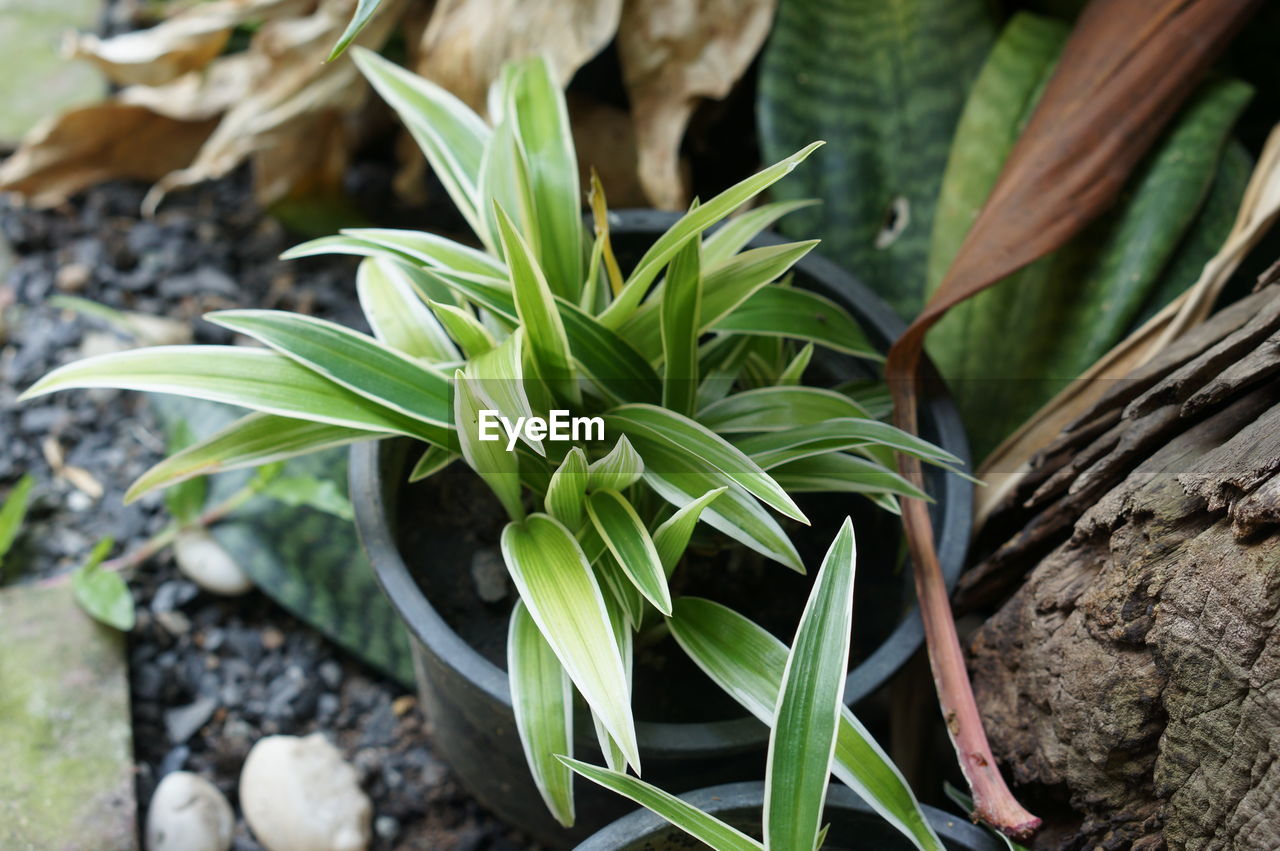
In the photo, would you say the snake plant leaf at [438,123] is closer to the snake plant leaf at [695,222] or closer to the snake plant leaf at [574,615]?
the snake plant leaf at [695,222]

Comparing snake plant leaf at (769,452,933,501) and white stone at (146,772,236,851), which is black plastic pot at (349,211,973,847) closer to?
snake plant leaf at (769,452,933,501)

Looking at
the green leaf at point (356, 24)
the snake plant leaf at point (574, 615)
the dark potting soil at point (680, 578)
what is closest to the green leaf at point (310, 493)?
the dark potting soil at point (680, 578)

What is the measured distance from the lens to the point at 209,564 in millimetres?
1153

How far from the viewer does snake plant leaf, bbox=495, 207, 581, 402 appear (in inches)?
26.2

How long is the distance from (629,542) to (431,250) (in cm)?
27

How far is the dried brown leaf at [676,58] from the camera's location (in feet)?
3.71

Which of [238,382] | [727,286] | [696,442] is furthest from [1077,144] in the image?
[238,382]

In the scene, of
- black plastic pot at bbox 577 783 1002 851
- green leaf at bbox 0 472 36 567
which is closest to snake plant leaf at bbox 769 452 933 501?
black plastic pot at bbox 577 783 1002 851

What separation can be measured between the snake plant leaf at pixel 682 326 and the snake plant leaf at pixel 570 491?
0.35 feet

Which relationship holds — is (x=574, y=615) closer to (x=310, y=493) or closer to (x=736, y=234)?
(x=736, y=234)

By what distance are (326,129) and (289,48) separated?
0.37 feet

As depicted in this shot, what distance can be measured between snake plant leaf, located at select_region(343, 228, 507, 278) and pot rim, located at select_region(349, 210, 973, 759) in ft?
0.54

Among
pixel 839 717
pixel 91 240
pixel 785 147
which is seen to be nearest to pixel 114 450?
pixel 91 240

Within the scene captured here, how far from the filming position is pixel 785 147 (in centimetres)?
109
